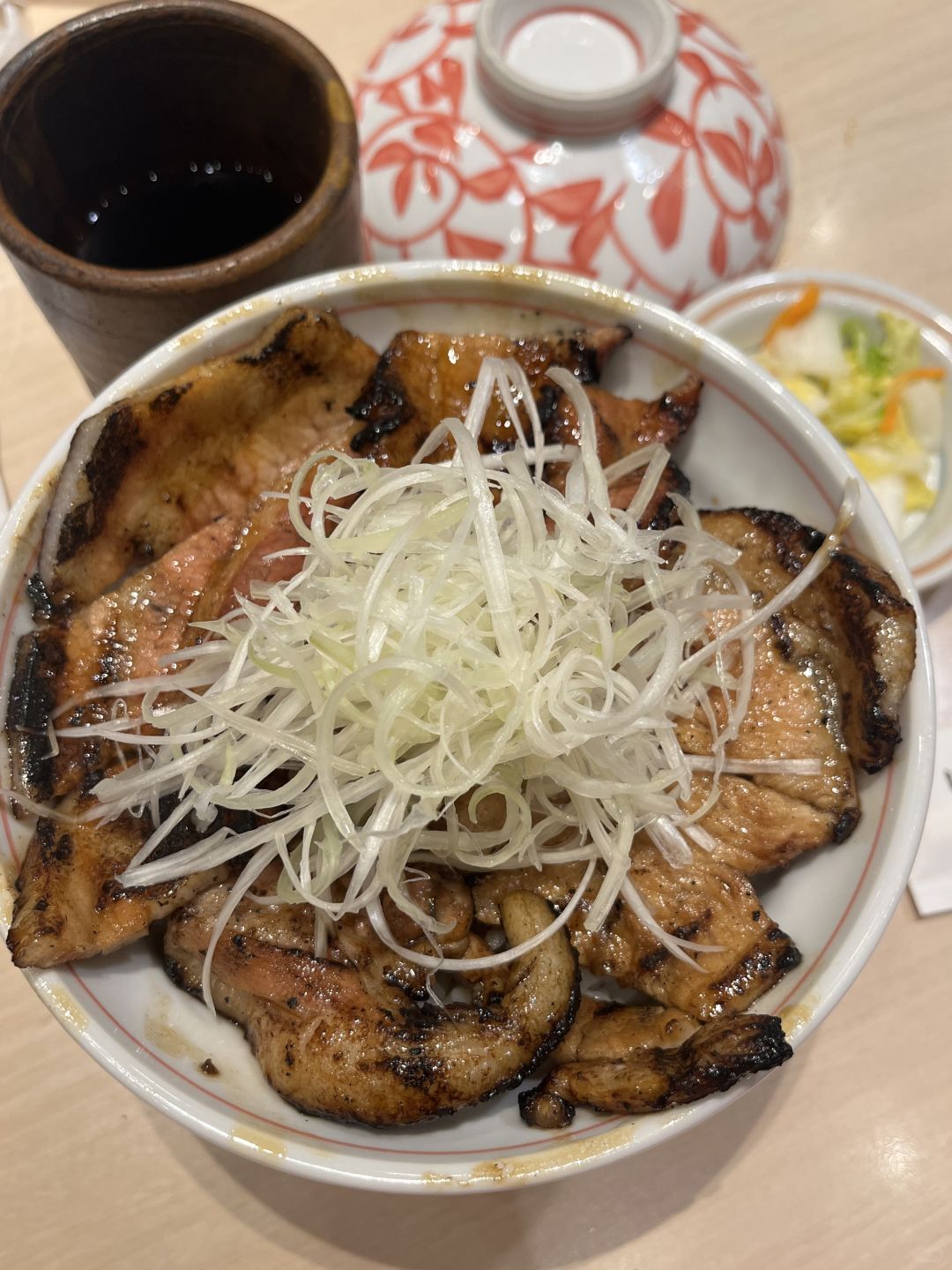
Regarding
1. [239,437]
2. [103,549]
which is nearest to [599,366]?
[239,437]

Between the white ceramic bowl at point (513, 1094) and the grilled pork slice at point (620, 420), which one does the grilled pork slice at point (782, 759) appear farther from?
the grilled pork slice at point (620, 420)

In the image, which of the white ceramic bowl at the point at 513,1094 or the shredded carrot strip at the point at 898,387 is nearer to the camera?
the white ceramic bowl at the point at 513,1094

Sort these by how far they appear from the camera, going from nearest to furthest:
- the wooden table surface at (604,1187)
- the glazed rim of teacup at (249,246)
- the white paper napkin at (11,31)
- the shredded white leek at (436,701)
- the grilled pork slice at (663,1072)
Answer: the grilled pork slice at (663,1072) → the shredded white leek at (436,701) → the glazed rim of teacup at (249,246) → the wooden table surface at (604,1187) → the white paper napkin at (11,31)

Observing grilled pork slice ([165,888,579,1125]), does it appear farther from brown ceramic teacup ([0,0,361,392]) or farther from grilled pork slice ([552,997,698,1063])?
brown ceramic teacup ([0,0,361,392])

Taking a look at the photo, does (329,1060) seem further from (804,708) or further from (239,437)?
(239,437)

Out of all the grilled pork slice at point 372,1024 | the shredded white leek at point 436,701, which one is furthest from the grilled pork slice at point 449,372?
the grilled pork slice at point 372,1024
